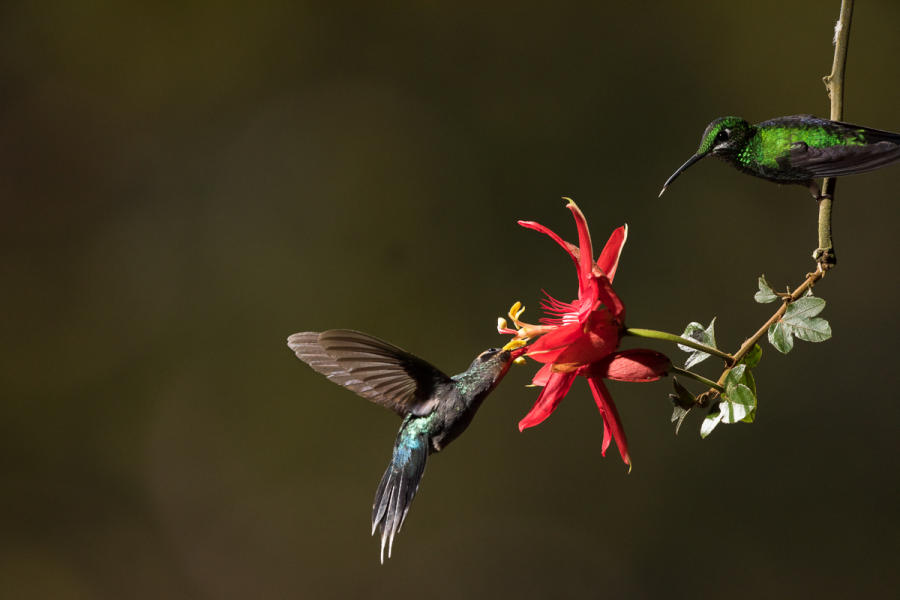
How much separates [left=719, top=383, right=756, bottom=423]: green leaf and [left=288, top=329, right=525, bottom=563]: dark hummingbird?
153mm

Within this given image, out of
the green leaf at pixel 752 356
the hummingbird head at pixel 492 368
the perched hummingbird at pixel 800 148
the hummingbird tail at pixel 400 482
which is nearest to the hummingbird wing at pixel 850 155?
the perched hummingbird at pixel 800 148

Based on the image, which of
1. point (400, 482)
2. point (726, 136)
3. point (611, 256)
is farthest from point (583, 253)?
point (400, 482)

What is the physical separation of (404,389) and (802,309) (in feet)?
1.03

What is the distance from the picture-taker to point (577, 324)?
46 centimetres

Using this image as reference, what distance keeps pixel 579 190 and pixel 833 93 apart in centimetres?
138

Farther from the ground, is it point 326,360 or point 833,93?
point 833,93

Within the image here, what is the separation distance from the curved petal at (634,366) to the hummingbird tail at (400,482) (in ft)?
0.71

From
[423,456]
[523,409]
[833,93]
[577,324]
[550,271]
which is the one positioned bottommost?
[523,409]

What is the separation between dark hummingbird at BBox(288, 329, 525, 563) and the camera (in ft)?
1.91

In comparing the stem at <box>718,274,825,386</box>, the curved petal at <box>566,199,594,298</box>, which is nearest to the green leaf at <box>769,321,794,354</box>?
the stem at <box>718,274,825,386</box>

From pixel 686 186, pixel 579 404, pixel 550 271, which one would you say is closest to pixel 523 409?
pixel 579 404

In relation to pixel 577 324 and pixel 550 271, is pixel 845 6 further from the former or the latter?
pixel 550 271

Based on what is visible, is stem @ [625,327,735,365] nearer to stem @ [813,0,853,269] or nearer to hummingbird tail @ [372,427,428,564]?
stem @ [813,0,853,269]

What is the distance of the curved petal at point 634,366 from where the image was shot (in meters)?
0.45
